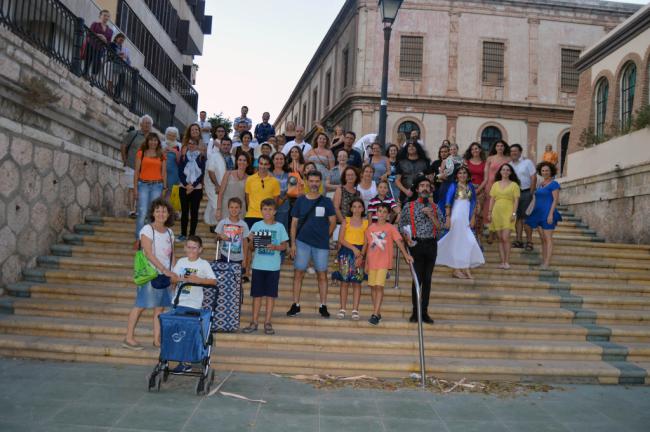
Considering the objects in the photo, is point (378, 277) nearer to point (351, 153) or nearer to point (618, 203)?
point (351, 153)

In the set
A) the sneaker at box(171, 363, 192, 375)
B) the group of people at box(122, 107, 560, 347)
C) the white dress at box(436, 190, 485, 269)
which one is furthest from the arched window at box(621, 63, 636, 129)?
the sneaker at box(171, 363, 192, 375)

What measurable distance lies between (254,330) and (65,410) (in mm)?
2713

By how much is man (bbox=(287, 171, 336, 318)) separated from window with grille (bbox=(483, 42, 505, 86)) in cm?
2602

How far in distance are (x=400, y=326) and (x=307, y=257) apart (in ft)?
5.07

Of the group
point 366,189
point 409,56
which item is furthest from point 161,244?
point 409,56

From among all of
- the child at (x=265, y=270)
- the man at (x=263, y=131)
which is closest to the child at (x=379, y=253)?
the child at (x=265, y=270)

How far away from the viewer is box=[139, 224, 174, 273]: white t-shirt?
20.5 ft

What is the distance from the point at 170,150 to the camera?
396 inches

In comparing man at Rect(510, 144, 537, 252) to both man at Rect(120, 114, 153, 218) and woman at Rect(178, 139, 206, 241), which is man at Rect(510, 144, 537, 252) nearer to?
woman at Rect(178, 139, 206, 241)

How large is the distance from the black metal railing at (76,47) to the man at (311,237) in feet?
15.6

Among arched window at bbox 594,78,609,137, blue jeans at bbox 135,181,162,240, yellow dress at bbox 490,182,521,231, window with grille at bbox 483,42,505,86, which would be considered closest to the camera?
blue jeans at bbox 135,181,162,240

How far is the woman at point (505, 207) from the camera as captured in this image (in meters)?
9.41

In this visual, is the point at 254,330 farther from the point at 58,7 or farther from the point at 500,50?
the point at 500,50

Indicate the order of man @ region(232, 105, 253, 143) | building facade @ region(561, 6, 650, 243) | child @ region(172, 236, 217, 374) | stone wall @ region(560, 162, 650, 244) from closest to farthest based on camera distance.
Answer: child @ region(172, 236, 217, 374), stone wall @ region(560, 162, 650, 244), building facade @ region(561, 6, 650, 243), man @ region(232, 105, 253, 143)
